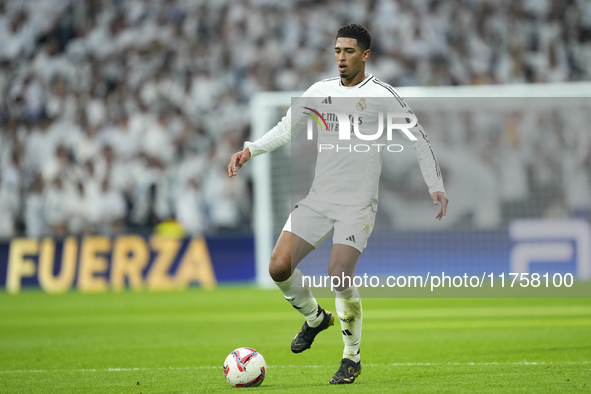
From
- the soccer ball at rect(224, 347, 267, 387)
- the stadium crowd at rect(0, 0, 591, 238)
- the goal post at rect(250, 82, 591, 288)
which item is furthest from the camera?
the stadium crowd at rect(0, 0, 591, 238)

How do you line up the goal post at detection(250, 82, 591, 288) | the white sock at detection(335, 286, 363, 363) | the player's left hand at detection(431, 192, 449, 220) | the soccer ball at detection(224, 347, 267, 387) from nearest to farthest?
1. the player's left hand at detection(431, 192, 449, 220)
2. the soccer ball at detection(224, 347, 267, 387)
3. the white sock at detection(335, 286, 363, 363)
4. the goal post at detection(250, 82, 591, 288)

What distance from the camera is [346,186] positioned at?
19.7ft

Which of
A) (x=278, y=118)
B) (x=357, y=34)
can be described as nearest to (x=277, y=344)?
(x=357, y=34)

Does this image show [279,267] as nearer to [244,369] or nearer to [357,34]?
[244,369]

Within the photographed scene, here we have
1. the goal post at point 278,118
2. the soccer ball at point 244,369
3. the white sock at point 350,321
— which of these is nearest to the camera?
the soccer ball at point 244,369

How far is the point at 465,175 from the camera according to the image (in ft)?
51.8

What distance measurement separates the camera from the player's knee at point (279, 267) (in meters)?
5.95

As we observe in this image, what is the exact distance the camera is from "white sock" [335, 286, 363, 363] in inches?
233

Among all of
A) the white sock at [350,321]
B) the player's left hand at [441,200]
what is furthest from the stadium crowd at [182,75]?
the player's left hand at [441,200]

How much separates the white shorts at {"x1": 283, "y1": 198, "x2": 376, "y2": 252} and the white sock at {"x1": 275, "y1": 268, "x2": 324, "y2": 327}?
30 centimetres

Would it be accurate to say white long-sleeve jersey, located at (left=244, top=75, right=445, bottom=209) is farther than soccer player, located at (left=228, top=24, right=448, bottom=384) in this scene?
Yes

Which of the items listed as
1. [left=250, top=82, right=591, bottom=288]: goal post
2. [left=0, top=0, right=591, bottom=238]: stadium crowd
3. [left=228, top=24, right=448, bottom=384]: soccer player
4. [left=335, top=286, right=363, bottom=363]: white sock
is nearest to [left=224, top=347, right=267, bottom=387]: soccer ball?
[left=228, top=24, right=448, bottom=384]: soccer player

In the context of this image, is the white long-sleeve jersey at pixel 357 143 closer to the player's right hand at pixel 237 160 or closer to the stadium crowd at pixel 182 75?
the player's right hand at pixel 237 160

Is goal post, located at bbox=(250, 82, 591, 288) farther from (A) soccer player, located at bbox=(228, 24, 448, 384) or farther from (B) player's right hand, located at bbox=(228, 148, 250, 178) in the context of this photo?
(B) player's right hand, located at bbox=(228, 148, 250, 178)
